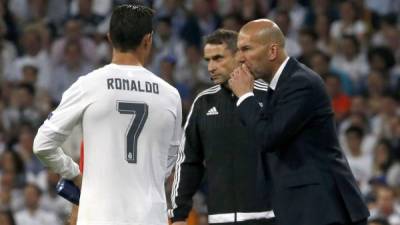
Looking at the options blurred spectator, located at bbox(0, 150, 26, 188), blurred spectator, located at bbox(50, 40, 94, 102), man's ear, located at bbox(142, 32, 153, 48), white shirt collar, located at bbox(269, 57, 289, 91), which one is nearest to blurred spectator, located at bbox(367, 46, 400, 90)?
blurred spectator, located at bbox(50, 40, 94, 102)

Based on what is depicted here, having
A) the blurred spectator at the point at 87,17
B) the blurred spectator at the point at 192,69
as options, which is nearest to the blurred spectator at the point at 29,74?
the blurred spectator at the point at 87,17

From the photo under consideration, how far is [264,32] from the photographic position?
6.01 metres

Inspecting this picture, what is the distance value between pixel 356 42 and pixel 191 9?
2.57m

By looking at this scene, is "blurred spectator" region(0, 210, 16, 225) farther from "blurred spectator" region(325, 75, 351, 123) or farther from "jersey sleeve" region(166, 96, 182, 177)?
"jersey sleeve" region(166, 96, 182, 177)

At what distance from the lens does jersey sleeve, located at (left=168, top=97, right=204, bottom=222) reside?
7102 millimetres

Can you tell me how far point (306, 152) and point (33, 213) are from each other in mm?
6211

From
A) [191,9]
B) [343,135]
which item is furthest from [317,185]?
[191,9]

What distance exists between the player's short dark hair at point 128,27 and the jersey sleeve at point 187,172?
6.17 feet

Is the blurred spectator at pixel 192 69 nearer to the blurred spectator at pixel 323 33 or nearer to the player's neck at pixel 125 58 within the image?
the blurred spectator at pixel 323 33

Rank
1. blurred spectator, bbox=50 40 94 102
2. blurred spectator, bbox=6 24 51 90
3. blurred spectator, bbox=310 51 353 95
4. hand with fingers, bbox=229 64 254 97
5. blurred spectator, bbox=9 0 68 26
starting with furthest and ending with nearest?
blurred spectator, bbox=9 0 68 26 < blurred spectator, bbox=6 24 51 90 < blurred spectator, bbox=50 40 94 102 < blurred spectator, bbox=310 51 353 95 < hand with fingers, bbox=229 64 254 97

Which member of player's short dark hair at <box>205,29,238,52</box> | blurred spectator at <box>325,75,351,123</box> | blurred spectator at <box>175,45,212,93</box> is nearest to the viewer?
player's short dark hair at <box>205,29,238,52</box>

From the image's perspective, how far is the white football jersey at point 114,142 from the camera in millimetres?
5191

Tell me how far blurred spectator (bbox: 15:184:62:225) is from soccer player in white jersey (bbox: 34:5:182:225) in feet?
20.5

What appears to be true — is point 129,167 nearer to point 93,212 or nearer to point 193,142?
point 93,212
